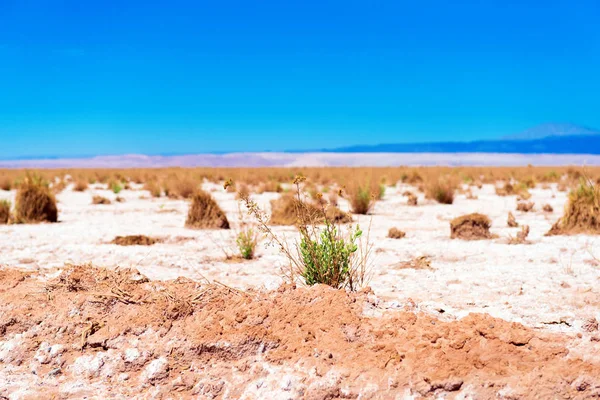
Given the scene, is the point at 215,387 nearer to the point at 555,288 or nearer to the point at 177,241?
the point at 555,288

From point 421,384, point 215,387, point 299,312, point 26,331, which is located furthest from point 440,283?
point 26,331

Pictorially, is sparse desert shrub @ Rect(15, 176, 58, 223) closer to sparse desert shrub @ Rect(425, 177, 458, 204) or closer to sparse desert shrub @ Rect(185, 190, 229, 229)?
sparse desert shrub @ Rect(185, 190, 229, 229)

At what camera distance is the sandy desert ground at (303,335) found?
3.33 meters

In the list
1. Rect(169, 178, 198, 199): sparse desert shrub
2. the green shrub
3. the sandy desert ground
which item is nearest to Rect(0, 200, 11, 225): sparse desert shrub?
the sandy desert ground

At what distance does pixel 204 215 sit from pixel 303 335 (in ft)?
21.4

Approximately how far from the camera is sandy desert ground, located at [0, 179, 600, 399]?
333 cm

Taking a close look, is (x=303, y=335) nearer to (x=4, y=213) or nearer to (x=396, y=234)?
(x=396, y=234)

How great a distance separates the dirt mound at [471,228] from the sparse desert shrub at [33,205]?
23.5 feet

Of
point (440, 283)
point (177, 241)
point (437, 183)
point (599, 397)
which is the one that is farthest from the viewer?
point (437, 183)

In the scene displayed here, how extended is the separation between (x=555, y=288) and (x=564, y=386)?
2.18m

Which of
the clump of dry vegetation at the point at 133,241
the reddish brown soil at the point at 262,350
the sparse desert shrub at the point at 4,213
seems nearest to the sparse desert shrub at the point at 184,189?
the sparse desert shrub at the point at 4,213

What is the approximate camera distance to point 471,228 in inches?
334

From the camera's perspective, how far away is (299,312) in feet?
13.3

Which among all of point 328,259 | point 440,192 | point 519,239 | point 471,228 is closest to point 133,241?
point 328,259
